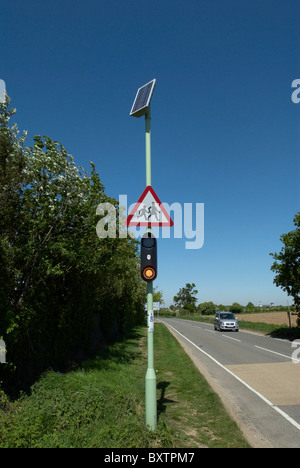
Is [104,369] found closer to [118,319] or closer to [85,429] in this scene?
[85,429]

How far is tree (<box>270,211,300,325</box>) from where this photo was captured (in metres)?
22.1

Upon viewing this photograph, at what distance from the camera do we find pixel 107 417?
572 centimetres

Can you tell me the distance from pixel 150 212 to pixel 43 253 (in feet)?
10.7

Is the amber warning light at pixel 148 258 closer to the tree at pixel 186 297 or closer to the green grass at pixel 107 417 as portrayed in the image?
the green grass at pixel 107 417

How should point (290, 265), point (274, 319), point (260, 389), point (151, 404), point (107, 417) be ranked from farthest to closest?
point (274, 319), point (290, 265), point (260, 389), point (107, 417), point (151, 404)

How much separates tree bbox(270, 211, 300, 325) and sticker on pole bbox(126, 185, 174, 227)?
1843 cm

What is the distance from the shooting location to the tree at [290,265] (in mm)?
22094

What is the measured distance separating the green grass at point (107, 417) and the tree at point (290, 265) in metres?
15.5

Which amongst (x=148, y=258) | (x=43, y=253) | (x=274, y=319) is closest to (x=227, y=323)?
(x=274, y=319)

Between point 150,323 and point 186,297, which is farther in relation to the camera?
point 186,297

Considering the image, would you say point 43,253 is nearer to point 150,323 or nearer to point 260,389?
point 150,323

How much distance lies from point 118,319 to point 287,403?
15477mm
